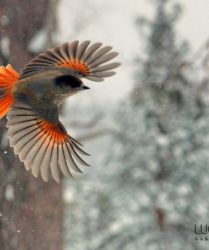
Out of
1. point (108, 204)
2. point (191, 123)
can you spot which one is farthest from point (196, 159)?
point (108, 204)

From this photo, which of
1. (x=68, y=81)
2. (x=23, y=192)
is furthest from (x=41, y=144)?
(x=23, y=192)

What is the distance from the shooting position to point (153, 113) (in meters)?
8.62

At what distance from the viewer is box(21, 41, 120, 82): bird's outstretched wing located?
3238mm

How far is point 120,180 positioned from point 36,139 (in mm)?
5303

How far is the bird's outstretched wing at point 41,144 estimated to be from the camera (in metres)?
3.24

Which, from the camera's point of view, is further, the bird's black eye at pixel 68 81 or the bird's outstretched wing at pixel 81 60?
the bird's outstretched wing at pixel 81 60

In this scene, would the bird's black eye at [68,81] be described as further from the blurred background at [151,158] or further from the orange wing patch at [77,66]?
the blurred background at [151,158]

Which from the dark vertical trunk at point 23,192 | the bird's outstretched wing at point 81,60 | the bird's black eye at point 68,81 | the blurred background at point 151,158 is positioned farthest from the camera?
the blurred background at point 151,158

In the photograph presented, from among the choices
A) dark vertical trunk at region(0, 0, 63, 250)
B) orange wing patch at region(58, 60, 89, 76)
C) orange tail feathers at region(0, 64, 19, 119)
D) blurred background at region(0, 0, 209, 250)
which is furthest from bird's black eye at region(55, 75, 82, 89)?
blurred background at region(0, 0, 209, 250)

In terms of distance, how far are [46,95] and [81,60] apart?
207 mm

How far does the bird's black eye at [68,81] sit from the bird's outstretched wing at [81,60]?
0.09m

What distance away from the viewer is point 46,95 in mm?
3248

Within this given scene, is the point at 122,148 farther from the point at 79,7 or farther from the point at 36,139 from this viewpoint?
the point at 36,139

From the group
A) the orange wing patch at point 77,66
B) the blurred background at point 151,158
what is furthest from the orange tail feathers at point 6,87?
the blurred background at point 151,158
